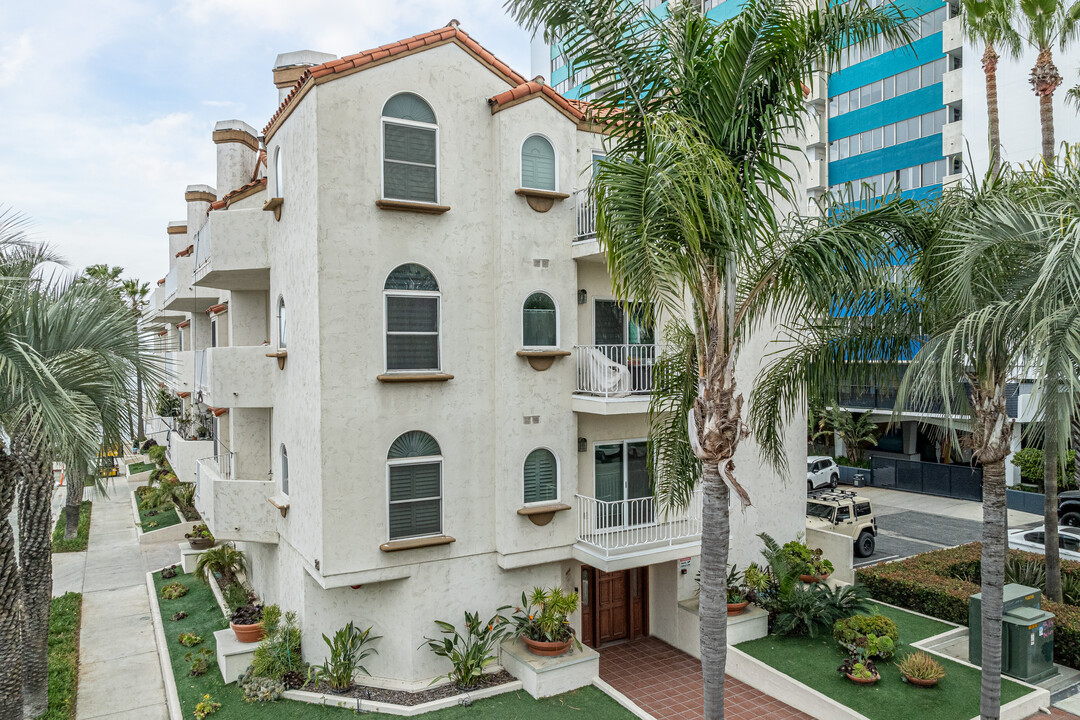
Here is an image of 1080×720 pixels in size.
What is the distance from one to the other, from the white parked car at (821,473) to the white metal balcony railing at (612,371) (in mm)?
20503

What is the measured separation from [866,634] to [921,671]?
1.32 meters

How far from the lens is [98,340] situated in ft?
34.8

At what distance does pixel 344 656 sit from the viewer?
12406 millimetres

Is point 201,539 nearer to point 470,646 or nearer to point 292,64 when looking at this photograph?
point 470,646

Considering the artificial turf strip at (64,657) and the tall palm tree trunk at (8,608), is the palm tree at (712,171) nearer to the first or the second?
the tall palm tree trunk at (8,608)

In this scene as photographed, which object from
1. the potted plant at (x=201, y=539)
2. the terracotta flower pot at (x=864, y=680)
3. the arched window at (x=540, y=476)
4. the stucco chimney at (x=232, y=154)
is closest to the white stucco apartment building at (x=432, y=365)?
the arched window at (x=540, y=476)

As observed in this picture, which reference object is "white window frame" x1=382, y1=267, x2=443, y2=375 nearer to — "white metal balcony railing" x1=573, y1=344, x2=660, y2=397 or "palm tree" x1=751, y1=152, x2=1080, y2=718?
"white metal balcony railing" x1=573, y1=344, x2=660, y2=397

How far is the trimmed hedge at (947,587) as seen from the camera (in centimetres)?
A: 1361

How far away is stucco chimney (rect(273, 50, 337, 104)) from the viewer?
16094mm

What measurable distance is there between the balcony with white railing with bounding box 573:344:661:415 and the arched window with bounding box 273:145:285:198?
666cm

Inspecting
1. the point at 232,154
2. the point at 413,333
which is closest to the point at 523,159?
the point at 413,333

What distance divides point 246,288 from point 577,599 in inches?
409

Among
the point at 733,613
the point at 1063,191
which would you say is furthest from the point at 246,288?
the point at 1063,191

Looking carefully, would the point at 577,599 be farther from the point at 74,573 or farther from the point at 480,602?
the point at 74,573
